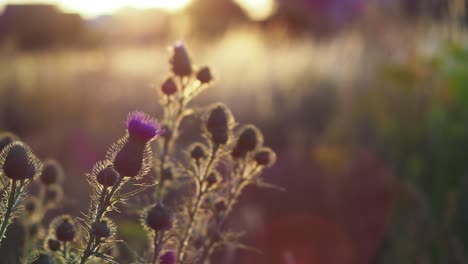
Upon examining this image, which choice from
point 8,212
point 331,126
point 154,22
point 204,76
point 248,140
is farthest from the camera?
point 154,22

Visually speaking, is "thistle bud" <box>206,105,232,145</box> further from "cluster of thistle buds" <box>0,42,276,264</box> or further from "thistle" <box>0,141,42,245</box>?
"thistle" <box>0,141,42,245</box>

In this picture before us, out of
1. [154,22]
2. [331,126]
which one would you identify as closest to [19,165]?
[331,126]

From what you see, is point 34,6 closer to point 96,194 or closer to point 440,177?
point 440,177

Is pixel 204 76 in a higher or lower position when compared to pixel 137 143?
higher

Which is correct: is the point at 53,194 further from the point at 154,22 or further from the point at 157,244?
the point at 154,22

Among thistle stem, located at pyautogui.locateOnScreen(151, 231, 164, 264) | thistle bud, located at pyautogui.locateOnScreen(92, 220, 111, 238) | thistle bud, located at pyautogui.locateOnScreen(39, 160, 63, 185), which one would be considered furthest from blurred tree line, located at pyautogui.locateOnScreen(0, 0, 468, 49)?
thistle bud, located at pyautogui.locateOnScreen(92, 220, 111, 238)

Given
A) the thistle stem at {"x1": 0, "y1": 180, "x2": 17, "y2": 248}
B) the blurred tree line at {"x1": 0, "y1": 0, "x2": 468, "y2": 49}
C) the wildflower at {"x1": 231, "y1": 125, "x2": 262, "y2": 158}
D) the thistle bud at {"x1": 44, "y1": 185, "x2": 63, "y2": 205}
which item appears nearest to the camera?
the thistle stem at {"x1": 0, "y1": 180, "x2": 17, "y2": 248}

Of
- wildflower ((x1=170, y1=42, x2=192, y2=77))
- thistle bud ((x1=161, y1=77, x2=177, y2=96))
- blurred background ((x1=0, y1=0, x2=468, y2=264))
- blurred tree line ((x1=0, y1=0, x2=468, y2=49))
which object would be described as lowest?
blurred background ((x1=0, y1=0, x2=468, y2=264))
